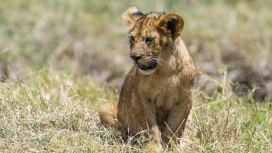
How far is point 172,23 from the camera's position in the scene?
21.9 ft

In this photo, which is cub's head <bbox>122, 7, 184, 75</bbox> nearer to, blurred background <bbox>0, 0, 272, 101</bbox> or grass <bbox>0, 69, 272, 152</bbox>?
grass <bbox>0, 69, 272, 152</bbox>

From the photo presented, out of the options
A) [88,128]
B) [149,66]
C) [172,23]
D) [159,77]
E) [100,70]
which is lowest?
[100,70]

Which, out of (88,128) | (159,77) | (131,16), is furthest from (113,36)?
→ (159,77)

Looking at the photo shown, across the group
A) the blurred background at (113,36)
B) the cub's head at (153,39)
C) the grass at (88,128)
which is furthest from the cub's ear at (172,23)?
the blurred background at (113,36)

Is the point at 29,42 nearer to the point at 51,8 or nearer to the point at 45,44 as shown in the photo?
the point at 45,44

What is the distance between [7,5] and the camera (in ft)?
50.1

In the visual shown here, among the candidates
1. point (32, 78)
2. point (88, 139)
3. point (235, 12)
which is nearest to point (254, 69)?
point (235, 12)

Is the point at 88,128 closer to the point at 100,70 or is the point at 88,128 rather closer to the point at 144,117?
the point at 144,117

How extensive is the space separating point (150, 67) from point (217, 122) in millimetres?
1078

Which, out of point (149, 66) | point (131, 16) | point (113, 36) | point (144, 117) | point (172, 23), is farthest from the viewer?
point (113, 36)

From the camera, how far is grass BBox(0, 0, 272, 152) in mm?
6535

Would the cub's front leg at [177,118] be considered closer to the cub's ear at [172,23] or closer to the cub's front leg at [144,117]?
the cub's front leg at [144,117]

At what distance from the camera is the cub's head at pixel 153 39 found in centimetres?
647

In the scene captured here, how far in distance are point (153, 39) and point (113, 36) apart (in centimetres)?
832
